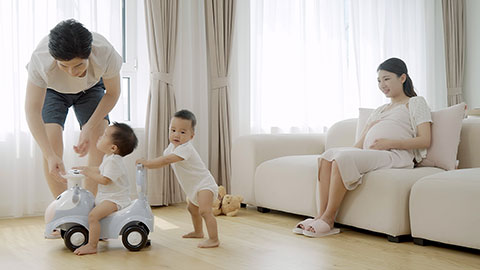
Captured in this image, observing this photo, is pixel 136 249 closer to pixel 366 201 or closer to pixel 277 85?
pixel 366 201

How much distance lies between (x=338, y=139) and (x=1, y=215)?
2326mm

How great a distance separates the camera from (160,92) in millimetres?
3875

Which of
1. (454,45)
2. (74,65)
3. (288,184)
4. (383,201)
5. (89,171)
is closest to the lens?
(74,65)

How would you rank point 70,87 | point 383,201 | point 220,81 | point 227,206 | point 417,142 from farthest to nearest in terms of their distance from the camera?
1. point 220,81
2. point 227,206
3. point 417,142
4. point 383,201
5. point 70,87

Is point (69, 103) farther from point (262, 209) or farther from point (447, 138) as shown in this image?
point (447, 138)

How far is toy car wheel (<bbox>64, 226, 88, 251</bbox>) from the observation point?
2281 mm

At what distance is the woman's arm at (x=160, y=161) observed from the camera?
230 centimetres

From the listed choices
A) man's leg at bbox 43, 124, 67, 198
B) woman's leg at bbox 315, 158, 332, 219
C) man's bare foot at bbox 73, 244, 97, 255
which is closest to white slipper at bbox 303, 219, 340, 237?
woman's leg at bbox 315, 158, 332, 219

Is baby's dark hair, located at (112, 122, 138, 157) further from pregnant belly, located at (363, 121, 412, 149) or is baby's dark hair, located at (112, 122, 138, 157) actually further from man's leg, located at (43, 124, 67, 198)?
pregnant belly, located at (363, 121, 412, 149)

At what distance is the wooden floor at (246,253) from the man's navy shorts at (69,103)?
2.05 ft

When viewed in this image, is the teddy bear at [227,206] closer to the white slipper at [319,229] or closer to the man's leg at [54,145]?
the white slipper at [319,229]

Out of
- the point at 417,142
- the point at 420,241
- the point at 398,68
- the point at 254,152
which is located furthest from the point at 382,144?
the point at 254,152

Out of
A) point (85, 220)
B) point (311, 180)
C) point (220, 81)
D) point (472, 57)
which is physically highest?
point (472, 57)

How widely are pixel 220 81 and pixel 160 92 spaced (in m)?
0.57
